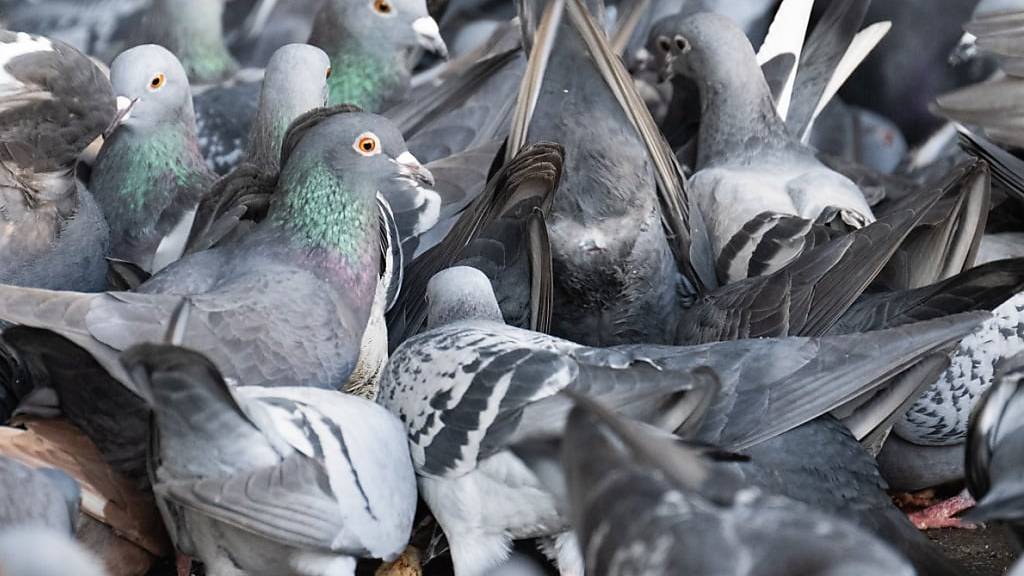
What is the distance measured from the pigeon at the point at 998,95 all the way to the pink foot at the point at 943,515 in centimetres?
84

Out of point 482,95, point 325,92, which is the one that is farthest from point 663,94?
point 325,92

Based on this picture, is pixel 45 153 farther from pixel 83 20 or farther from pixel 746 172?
pixel 83 20

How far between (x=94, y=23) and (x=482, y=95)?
1533mm

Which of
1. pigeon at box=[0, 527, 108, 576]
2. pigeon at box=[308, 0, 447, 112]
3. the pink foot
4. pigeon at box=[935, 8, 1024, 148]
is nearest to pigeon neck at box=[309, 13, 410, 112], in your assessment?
pigeon at box=[308, 0, 447, 112]

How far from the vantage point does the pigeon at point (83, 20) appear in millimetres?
4348

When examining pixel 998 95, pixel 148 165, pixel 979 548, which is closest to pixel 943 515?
pixel 979 548

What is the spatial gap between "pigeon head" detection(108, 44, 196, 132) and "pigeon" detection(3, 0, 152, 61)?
3.59 feet

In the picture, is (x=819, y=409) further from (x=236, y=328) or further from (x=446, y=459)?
(x=236, y=328)

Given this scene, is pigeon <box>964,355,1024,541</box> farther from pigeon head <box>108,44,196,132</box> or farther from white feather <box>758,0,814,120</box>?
pigeon head <box>108,44,196,132</box>

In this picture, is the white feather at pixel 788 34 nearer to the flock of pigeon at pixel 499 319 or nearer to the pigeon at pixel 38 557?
the flock of pigeon at pixel 499 319

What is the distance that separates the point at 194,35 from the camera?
4.12 meters

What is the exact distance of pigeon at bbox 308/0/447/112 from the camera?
3.93 metres

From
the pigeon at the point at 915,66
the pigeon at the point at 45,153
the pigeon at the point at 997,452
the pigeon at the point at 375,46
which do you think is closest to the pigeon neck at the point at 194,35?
the pigeon at the point at 375,46

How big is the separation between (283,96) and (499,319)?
90 cm
